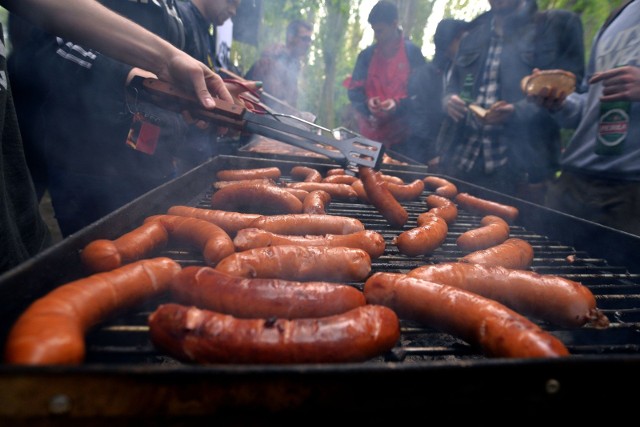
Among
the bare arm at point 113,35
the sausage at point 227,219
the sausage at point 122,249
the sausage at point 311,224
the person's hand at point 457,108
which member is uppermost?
the person's hand at point 457,108

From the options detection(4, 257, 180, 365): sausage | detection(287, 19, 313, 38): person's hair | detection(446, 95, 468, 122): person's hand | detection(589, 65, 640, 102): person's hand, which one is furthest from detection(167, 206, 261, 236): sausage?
detection(287, 19, 313, 38): person's hair

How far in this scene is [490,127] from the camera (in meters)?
5.43

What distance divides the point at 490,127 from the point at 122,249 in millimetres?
5597

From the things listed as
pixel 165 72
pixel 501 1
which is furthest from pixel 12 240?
pixel 501 1

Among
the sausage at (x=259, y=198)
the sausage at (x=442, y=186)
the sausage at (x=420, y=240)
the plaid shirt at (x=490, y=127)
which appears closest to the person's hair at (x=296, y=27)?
the plaid shirt at (x=490, y=127)

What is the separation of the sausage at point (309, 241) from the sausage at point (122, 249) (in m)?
0.54

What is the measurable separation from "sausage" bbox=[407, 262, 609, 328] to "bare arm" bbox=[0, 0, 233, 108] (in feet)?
7.82

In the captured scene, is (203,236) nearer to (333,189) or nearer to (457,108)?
(333,189)

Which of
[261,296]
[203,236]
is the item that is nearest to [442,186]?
[203,236]

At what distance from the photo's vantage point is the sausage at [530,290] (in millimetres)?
1795

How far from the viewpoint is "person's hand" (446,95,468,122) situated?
18.4ft

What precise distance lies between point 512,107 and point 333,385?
521 cm

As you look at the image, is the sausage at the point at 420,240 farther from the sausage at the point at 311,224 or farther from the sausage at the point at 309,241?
the sausage at the point at 311,224

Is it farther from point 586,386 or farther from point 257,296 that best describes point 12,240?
point 586,386
